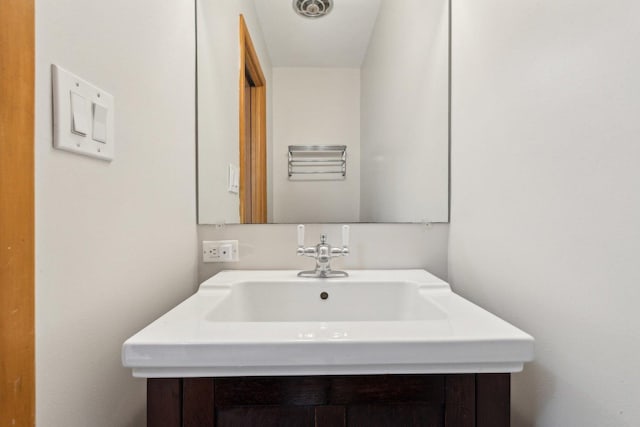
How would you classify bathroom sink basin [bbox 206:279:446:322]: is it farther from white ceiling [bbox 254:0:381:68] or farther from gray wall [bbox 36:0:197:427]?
→ white ceiling [bbox 254:0:381:68]

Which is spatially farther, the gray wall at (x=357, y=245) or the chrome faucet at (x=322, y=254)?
the gray wall at (x=357, y=245)

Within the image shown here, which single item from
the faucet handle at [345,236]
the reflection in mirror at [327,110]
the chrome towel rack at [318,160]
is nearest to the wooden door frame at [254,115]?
the reflection in mirror at [327,110]

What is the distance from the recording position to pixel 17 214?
1.38 ft

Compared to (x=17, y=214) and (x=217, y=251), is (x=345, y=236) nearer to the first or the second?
(x=217, y=251)

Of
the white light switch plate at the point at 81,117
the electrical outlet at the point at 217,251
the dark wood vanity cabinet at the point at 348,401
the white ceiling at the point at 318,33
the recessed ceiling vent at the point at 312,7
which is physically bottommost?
the dark wood vanity cabinet at the point at 348,401

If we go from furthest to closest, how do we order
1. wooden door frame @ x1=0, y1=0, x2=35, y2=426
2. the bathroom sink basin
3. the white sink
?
the bathroom sink basin → the white sink → wooden door frame @ x1=0, y1=0, x2=35, y2=426

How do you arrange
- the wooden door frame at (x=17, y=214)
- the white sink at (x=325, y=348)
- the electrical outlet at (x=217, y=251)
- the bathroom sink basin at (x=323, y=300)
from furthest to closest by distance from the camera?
the electrical outlet at (x=217, y=251)
the bathroom sink basin at (x=323, y=300)
the white sink at (x=325, y=348)
the wooden door frame at (x=17, y=214)

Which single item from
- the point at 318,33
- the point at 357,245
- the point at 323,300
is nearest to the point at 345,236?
the point at 357,245

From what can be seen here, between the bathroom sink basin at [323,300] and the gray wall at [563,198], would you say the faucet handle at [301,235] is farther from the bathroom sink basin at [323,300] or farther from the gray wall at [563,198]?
the gray wall at [563,198]

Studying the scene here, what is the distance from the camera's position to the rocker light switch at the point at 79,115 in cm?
52

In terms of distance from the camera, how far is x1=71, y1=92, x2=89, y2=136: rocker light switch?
0.52 m

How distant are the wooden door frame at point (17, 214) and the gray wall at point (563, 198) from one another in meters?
0.88

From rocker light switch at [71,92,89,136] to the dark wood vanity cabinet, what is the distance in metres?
0.48

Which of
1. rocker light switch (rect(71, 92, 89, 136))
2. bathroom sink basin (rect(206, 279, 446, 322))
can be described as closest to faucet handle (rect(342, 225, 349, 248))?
bathroom sink basin (rect(206, 279, 446, 322))
